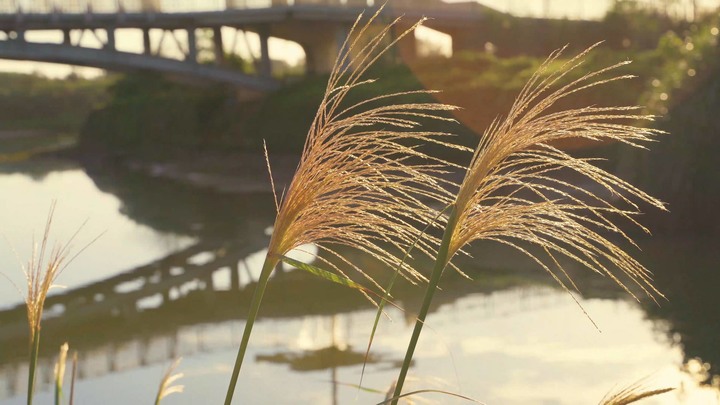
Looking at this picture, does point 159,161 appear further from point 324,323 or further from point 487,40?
point 324,323

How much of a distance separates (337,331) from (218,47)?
17.9m

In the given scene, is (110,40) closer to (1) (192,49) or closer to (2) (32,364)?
(1) (192,49)

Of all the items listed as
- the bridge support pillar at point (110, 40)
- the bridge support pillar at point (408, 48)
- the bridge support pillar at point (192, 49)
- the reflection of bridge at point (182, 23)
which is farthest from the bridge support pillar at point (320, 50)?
the bridge support pillar at point (110, 40)

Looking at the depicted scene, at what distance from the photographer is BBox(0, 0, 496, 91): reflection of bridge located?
21766 millimetres

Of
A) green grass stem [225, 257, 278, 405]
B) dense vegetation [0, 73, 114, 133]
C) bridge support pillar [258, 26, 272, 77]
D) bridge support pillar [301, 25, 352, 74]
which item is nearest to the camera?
green grass stem [225, 257, 278, 405]

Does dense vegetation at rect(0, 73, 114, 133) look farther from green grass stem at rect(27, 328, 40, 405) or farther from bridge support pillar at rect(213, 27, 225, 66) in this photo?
green grass stem at rect(27, 328, 40, 405)

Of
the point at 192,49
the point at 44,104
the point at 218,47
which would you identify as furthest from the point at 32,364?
the point at 44,104

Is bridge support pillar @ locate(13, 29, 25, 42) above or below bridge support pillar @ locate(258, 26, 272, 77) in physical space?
above

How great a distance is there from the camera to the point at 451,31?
24578 mm

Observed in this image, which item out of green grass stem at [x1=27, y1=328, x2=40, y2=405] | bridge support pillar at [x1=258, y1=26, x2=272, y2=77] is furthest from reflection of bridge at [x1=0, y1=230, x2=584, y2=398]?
bridge support pillar at [x1=258, y1=26, x2=272, y2=77]

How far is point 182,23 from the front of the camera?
23406 mm

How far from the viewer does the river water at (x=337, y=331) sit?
6066 millimetres

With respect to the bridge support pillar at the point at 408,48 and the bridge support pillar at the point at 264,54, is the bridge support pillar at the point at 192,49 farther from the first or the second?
the bridge support pillar at the point at 408,48

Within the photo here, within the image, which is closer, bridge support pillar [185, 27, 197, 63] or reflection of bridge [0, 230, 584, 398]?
reflection of bridge [0, 230, 584, 398]
